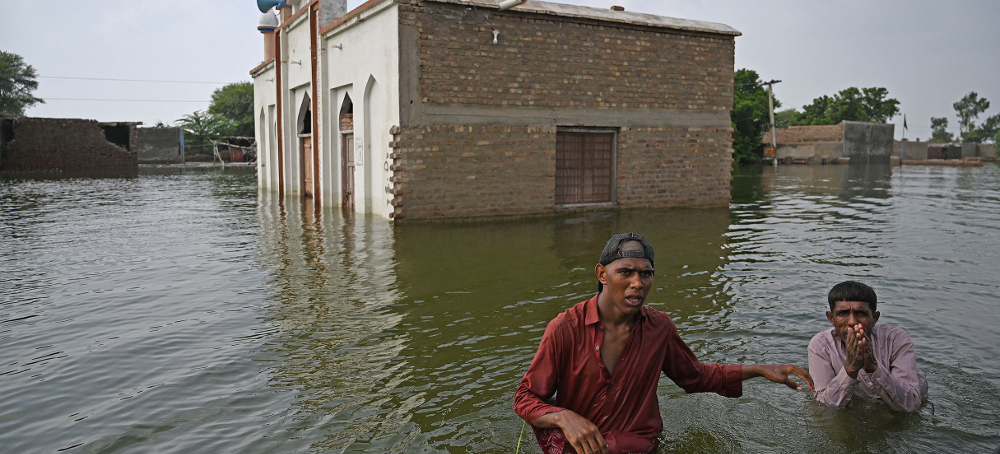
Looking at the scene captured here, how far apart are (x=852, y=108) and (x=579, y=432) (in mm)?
72524

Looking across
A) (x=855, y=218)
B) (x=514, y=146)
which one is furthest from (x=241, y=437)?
(x=855, y=218)

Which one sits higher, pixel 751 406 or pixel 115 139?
pixel 115 139

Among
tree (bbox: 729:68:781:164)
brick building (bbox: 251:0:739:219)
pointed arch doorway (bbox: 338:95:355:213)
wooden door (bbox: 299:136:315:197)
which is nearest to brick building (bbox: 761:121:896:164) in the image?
tree (bbox: 729:68:781:164)

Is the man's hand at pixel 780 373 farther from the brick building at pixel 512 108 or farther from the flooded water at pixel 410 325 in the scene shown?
the brick building at pixel 512 108

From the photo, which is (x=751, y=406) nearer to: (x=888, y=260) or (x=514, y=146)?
(x=888, y=260)

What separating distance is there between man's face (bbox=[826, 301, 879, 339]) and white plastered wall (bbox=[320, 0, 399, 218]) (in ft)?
37.2

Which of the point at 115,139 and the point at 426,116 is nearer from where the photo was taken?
the point at 426,116

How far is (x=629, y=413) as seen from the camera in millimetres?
3744

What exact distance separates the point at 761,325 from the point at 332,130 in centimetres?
1394

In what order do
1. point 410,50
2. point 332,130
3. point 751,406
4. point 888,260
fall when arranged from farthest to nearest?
point 332,130 → point 410,50 → point 888,260 → point 751,406

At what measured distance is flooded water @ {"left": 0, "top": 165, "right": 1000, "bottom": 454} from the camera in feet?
16.3

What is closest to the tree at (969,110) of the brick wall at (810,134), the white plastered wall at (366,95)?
the brick wall at (810,134)

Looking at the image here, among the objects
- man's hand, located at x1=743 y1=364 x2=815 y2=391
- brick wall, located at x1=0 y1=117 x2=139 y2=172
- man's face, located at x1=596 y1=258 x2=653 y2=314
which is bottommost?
man's hand, located at x1=743 y1=364 x2=815 y2=391

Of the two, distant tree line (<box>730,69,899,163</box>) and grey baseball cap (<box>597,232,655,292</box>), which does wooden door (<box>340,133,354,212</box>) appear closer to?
grey baseball cap (<box>597,232,655,292</box>)
